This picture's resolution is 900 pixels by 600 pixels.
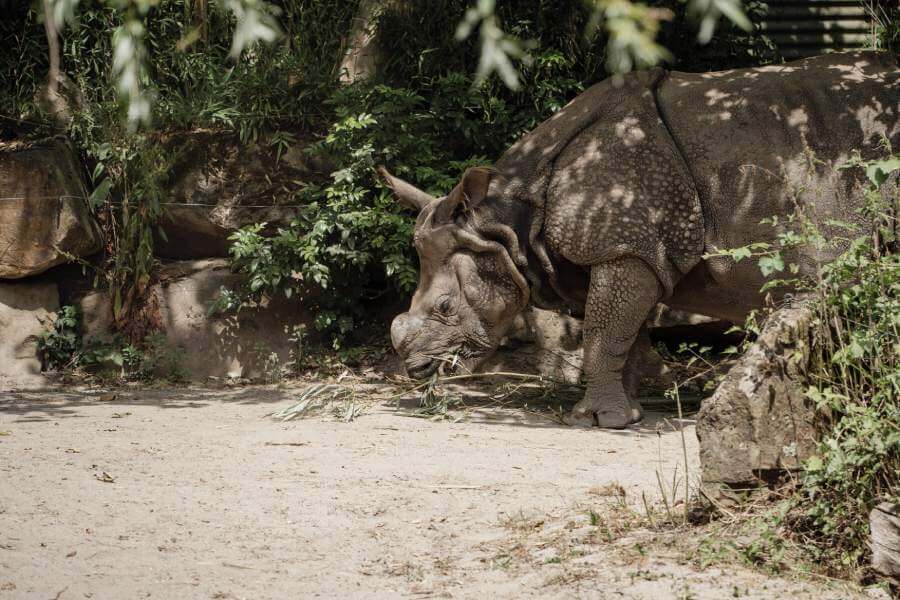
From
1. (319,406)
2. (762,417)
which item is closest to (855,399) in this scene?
(762,417)

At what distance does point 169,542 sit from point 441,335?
344 centimetres

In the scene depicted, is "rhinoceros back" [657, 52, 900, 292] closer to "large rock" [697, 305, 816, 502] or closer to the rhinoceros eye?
the rhinoceros eye

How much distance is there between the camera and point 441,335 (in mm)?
7574

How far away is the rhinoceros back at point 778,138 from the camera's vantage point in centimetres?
676

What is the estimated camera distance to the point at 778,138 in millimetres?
6895

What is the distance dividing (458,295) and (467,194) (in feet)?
2.39

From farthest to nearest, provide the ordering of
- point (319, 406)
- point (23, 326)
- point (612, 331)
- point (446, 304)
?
1. point (23, 326)
2. point (319, 406)
3. point (446, 304)
4. point (612, 331)

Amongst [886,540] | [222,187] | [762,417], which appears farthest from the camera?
[222,187]

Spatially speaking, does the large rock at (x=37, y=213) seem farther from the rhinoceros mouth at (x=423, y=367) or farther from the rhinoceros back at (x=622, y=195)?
the rhinoceros back at (x=622, y=195)

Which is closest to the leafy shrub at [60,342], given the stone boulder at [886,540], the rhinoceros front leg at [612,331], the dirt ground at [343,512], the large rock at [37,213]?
the large rock at [37,213]

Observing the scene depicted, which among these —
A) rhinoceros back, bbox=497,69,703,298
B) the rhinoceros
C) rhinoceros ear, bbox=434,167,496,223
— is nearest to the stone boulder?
the rhinoceros

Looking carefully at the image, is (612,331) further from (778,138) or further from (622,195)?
(778,138)

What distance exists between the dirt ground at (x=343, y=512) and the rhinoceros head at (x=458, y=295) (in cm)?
A: 62

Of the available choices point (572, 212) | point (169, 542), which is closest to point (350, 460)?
point (169, 542)
